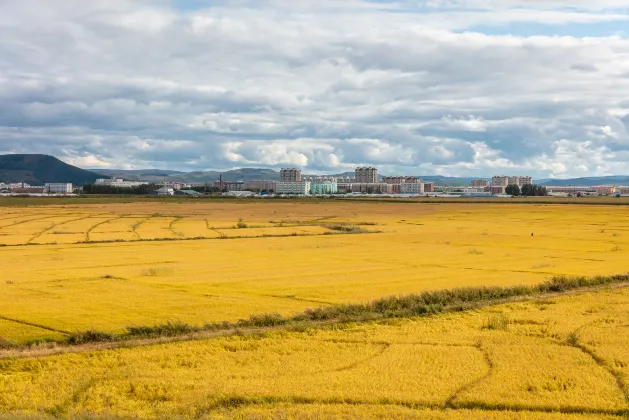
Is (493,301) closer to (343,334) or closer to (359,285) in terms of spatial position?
(359,285)

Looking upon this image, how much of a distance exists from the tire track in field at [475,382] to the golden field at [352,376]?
2 cm

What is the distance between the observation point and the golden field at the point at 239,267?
70.1 feet

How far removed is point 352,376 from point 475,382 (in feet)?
7.21

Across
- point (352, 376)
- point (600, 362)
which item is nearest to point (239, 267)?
point (352, 376)

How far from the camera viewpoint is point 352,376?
14.0 metres

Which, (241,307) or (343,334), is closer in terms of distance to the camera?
(343,334)

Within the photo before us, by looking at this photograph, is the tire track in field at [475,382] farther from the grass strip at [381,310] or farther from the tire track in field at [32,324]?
the tire track in field at [32,324]

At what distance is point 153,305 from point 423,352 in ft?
30.5

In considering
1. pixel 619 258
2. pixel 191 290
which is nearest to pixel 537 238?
pixel 619 258

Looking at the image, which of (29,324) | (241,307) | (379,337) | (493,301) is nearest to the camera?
(379,337)

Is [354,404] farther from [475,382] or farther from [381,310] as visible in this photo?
[381,310]

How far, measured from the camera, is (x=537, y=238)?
51.9 m

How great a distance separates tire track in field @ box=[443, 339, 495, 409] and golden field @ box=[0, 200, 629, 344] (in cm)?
672

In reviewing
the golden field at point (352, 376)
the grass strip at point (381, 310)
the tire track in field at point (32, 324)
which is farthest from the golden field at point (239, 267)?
the golden field at point (352, 376)
